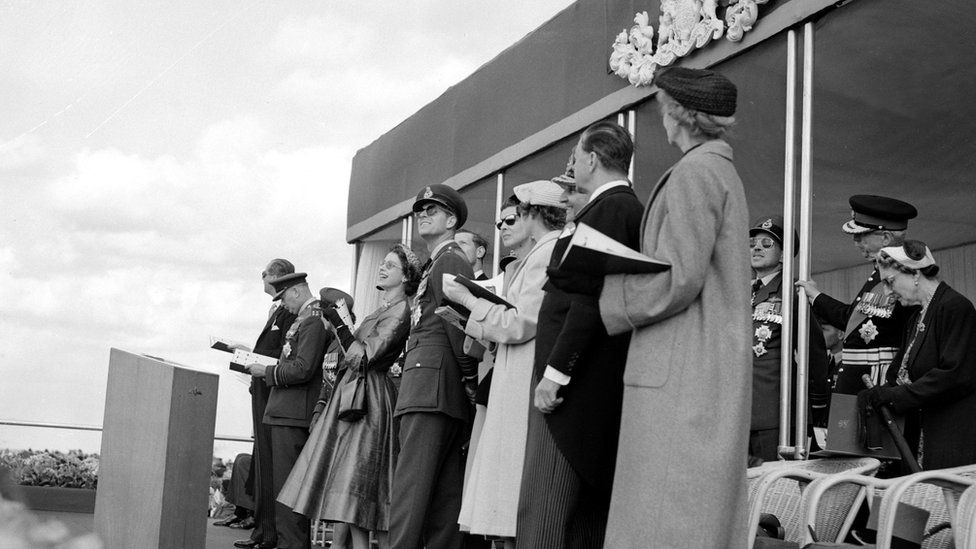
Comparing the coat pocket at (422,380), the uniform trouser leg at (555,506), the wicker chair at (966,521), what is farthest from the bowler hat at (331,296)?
the wicker chair at (966,521)

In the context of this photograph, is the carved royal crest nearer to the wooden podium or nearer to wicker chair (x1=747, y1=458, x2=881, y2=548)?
wicker chair (x1=747, y1=458, x2=881, y2=548)

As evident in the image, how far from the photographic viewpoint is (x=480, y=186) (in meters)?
8.75

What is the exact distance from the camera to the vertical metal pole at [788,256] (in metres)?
4.75

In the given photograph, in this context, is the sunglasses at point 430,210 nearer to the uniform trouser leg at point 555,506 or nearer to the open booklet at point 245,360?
the open booklet at point 245,360

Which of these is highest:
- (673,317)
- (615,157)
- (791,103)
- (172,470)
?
(791,103)

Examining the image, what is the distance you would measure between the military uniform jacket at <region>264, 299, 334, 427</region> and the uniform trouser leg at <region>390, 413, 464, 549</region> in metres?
1.78

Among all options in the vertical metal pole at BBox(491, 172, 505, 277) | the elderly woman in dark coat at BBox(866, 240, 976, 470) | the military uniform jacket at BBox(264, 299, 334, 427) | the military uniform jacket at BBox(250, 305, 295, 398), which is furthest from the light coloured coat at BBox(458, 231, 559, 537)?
the vertical metal pole at BBox(491, 172, 505, 277)

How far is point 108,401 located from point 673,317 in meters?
2.16

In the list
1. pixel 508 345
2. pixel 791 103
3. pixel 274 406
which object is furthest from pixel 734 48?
pixel 274 406

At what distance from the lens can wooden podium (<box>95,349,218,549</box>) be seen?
3186 mm

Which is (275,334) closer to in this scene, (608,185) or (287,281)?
(287,281)

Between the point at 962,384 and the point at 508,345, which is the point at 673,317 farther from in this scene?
the point at 962,384

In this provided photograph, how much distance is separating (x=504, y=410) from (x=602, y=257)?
1157 millimetres

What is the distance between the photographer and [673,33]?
591 cm
